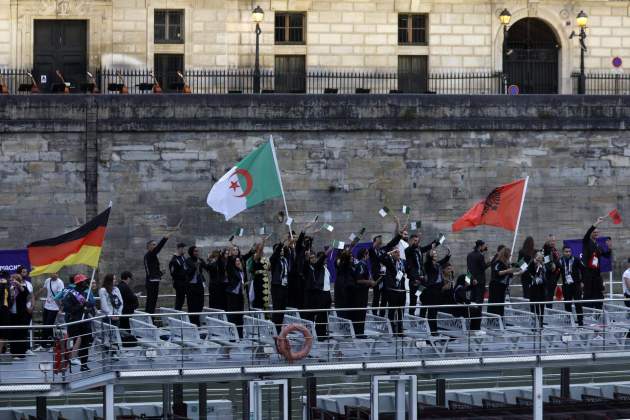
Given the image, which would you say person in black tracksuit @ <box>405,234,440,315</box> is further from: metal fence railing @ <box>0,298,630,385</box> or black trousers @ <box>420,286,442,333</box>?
metal fence railing @ <box>0,298,630,385</box>

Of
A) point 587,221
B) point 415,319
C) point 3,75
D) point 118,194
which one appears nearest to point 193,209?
point 118,194

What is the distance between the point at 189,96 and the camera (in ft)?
136

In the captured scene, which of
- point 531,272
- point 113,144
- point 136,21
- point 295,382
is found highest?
point 136,21

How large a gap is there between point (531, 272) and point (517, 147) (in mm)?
16390

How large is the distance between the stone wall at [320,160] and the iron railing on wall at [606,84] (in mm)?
3160

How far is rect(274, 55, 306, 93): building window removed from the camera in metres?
46.4

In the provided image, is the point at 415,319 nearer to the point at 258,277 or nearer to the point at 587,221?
the point at 258,277

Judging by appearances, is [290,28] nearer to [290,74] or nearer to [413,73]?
[290,74]

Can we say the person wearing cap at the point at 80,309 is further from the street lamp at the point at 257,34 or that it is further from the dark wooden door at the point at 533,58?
the dark wooden door at the point at 533,58

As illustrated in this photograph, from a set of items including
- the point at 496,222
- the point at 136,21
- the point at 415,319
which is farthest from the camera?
the point at 136,21

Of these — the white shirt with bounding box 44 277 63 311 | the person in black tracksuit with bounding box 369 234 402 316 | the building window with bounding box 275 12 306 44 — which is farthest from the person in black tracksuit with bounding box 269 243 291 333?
the building window with bounding box 275 12 306 44

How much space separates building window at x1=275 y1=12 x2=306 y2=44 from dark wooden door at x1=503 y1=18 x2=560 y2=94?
5698mm

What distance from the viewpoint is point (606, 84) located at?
155 ft

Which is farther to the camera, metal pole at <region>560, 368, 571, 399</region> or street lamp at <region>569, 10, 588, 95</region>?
street lamp at <region>569, 10, 588, 95</region>
